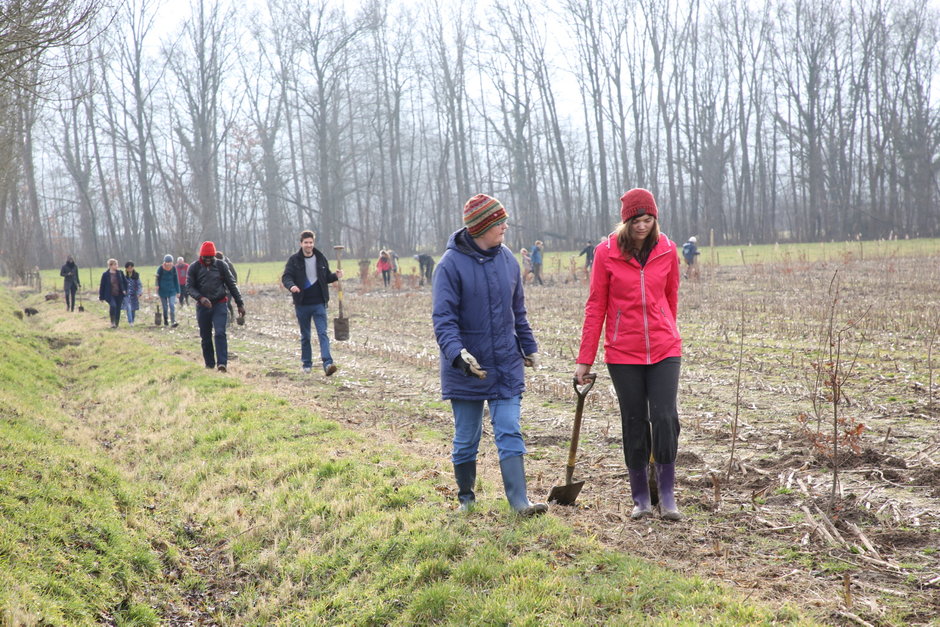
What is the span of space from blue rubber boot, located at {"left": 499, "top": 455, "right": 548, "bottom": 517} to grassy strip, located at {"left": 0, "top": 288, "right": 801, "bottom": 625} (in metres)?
0.09

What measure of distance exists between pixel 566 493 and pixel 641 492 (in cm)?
53

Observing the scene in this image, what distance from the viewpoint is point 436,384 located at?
1063cm

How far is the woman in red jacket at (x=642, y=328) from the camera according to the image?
467 centimetres

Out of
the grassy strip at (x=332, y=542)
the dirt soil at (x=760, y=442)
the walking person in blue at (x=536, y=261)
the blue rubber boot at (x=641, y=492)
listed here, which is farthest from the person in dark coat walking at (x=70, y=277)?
the blue rubber boot at (x=641, y=492)

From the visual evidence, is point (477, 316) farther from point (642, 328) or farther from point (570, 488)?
point (570, 488)

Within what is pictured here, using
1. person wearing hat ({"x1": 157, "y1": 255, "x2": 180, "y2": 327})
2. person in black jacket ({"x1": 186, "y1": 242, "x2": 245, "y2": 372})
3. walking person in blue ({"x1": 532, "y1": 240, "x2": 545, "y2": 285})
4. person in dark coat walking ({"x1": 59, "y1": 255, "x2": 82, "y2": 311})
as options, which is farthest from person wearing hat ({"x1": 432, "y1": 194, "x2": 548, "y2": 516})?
walking person in blue ({"x1": 532, "y1": 240, "x2": 545, "y2": 285})

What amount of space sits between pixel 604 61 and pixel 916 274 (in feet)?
109

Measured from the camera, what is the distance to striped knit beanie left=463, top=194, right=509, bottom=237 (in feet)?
15.7

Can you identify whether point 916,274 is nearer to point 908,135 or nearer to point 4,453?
point 4,453

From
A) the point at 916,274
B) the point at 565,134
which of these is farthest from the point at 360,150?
the point at 916,274

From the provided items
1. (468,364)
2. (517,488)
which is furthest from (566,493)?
(468,364)

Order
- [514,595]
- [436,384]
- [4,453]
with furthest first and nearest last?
[436,384] < [4,453] < [514,595]

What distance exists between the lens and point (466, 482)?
519cm

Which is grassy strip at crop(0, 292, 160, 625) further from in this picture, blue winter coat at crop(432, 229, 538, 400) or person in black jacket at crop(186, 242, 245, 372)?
person in black jacket at crop(186, 242, 245, 372)
